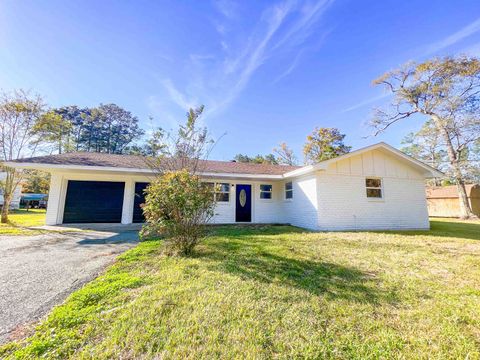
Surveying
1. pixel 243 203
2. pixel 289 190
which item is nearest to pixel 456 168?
pixel 289 190

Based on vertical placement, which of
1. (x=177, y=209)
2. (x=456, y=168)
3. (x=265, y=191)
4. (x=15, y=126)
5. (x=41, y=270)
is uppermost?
(x=15, y=126)

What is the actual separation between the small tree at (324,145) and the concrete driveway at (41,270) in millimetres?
23113

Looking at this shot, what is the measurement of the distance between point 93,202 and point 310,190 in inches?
429

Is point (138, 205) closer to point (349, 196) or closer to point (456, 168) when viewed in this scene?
point (349, 196)

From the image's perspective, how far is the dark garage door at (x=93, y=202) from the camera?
10.2m

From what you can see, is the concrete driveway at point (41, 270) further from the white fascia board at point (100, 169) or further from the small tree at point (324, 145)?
the small tree at point (324, 145)

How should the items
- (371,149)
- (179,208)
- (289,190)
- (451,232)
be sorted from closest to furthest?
(179,208)
(451,232)
(371,149)
(289,190)

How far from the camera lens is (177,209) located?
4559 millimetres

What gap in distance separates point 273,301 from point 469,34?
18303 millimetres

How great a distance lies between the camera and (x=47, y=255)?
479 cm

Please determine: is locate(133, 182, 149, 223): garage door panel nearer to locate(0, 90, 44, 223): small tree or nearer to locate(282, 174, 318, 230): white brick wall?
locate(0, 90, 44, 223): small tree

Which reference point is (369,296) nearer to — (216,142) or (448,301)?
(448,301)

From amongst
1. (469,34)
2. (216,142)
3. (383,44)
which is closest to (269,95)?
(383,44)

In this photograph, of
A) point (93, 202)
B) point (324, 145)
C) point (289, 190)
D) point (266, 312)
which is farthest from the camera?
point (324, 145)
